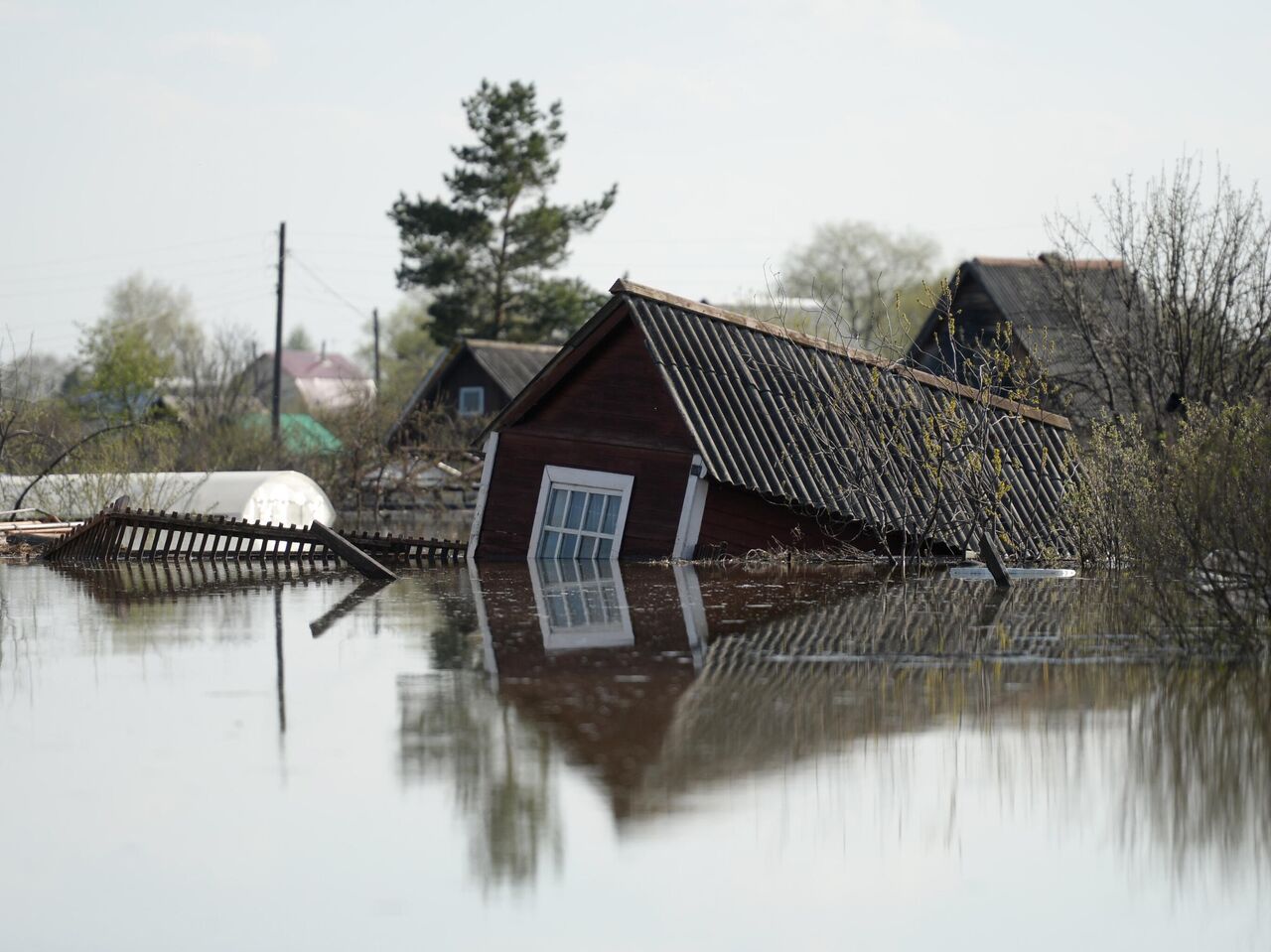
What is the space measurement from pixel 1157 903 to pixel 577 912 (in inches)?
88.1

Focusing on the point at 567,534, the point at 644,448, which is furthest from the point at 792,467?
the point at 567,534

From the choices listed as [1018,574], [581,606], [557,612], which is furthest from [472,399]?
[557,612]

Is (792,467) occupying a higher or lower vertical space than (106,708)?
higher

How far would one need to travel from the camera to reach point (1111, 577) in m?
17.9

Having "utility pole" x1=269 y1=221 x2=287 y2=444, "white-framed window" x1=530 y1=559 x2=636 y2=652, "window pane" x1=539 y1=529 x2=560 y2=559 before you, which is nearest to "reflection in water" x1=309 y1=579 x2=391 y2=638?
"white-framed window" x1=530 y1=559 x2=636 y2=652

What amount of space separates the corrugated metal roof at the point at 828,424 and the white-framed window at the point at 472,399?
3610 centimetres

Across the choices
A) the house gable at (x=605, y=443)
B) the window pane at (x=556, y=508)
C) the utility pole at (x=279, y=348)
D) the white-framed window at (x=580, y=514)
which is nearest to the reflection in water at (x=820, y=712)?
the house gable at (x=605, y=443)

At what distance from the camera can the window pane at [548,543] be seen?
873 inches

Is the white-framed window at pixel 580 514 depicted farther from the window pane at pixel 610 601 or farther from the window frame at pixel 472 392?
the window frame at pixel 472 392

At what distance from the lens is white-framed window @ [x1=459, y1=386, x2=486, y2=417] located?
57.8 m

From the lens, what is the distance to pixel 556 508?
22406mm

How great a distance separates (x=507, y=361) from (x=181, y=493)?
2835 cm

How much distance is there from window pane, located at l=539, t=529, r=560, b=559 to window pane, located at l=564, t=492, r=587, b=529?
0.23 m

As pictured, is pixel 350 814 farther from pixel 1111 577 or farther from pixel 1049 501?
pixel 1049 501
